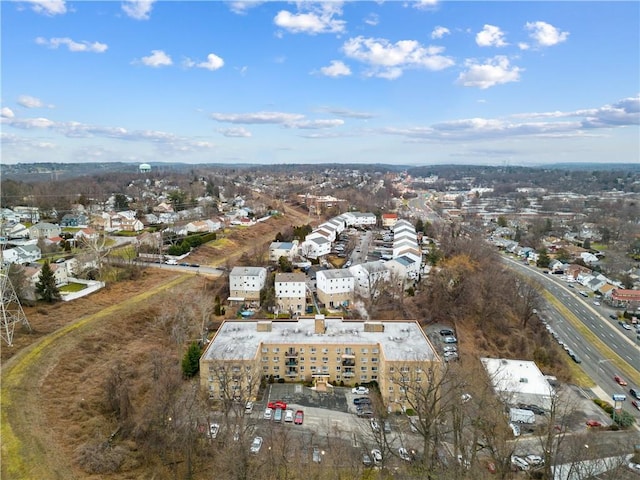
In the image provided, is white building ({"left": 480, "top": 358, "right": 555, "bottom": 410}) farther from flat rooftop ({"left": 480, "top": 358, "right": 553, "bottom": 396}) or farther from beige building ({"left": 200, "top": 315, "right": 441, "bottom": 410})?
beige building ({"left": 200, "top": 315, "right": 441, "bottom": 410})

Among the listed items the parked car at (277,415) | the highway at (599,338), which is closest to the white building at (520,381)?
the highway at (599,338)

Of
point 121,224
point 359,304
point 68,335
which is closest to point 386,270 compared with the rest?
point 359,304

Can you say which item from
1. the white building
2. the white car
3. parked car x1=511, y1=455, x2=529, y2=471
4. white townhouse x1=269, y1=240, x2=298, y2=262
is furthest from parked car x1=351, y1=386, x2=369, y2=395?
white townhouse x1=269, y1=240, x2=298, y2=262

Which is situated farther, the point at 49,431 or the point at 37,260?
the point at 37,260

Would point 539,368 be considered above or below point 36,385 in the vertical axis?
below

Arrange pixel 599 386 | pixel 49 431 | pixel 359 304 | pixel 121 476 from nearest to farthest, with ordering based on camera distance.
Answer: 1. pixel 121 476
2. pixel 49 431
3. pixel 599 386
4. pixel 359 304

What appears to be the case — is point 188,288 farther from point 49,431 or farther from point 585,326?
point 585,326

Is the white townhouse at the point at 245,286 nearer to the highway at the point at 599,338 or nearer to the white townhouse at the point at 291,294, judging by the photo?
the white townhouse at the point at 291,294
